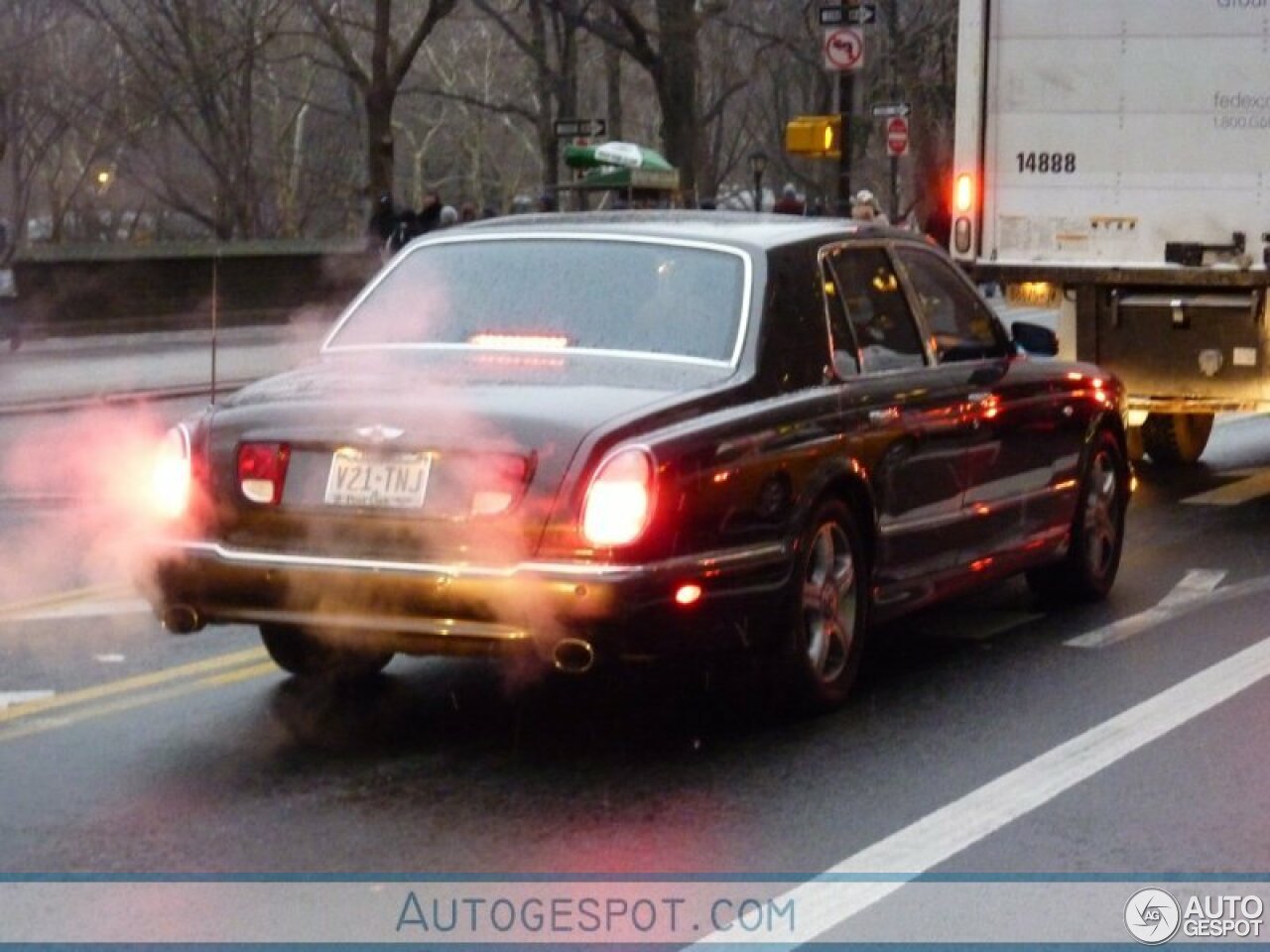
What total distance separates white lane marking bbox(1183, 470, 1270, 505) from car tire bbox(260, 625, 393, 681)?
6683 mm

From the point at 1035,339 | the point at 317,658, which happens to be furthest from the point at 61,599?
the point at 1035,339

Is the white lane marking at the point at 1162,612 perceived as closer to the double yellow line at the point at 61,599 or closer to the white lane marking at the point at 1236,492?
the white lane marking at the point at 1236,492

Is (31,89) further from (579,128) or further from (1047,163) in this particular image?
(1047,163)

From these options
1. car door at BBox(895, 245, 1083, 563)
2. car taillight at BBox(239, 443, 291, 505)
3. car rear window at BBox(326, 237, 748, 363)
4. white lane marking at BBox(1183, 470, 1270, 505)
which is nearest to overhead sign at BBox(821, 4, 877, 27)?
white lane marking at BBox(1183, 470, 1270, 505)

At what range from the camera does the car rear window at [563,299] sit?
26.0ft

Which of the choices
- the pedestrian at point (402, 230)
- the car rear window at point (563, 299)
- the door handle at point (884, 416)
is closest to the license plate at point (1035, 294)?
the door handle at point (884, 416)

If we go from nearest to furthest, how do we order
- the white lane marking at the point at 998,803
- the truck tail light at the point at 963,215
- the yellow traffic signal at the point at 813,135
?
1. the white lane marking at the point at 998,803
2. the truck tail light at the point at 963,215
3. the yellow traffic signal at the point at 813,135

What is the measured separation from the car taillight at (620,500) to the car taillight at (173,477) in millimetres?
1261

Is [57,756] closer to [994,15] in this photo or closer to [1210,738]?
[1210,738]

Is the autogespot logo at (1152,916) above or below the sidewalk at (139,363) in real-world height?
above

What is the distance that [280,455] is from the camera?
7363 mm

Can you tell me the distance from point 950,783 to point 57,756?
2458mm

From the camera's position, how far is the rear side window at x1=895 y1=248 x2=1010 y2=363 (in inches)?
356

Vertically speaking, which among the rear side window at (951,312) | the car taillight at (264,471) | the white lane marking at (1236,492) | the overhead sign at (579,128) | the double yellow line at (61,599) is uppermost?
the overhead sign at (579,128)
